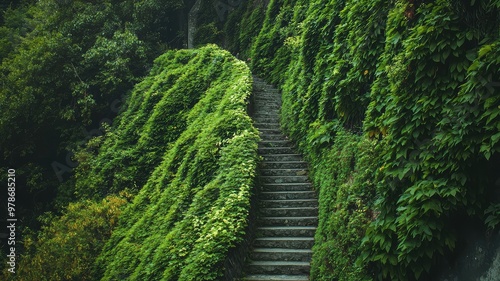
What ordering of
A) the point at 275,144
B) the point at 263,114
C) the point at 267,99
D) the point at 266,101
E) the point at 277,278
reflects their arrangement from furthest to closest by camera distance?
the point at 267,99, the point at 266,101, the point at 263,114, the point at 275,144, the point at 277,278

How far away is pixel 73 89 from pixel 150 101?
3.70 meters

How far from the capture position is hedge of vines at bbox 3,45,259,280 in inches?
377

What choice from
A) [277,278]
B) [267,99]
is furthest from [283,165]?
[267,99]

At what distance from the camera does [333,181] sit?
9.25 meters

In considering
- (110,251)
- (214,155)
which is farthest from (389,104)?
(110,251)

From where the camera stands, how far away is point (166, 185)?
44.5 feet

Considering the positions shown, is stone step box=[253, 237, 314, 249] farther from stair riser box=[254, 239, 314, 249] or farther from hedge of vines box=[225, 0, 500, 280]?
hedge of vines box=[225, 0, 500, 280]

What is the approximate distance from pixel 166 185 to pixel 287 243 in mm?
5093

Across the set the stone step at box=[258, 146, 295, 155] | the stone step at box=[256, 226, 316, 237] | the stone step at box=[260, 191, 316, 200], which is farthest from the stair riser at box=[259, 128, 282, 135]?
the stone step at box=[256, 226, 316, 237]

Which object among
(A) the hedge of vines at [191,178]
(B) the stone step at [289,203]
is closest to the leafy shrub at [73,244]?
(A) the hedge of vines at [191,178]

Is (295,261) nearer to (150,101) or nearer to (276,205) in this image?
(276,205)

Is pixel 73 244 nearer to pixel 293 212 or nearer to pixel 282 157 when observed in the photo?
pixel 282 157

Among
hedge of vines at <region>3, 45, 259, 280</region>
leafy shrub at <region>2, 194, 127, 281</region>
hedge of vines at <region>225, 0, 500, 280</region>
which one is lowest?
leafy shrub at <region>2, 194, 127, 281</region>

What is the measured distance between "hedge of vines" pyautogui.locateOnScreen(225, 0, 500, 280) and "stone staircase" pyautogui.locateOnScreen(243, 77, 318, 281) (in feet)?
2.03
